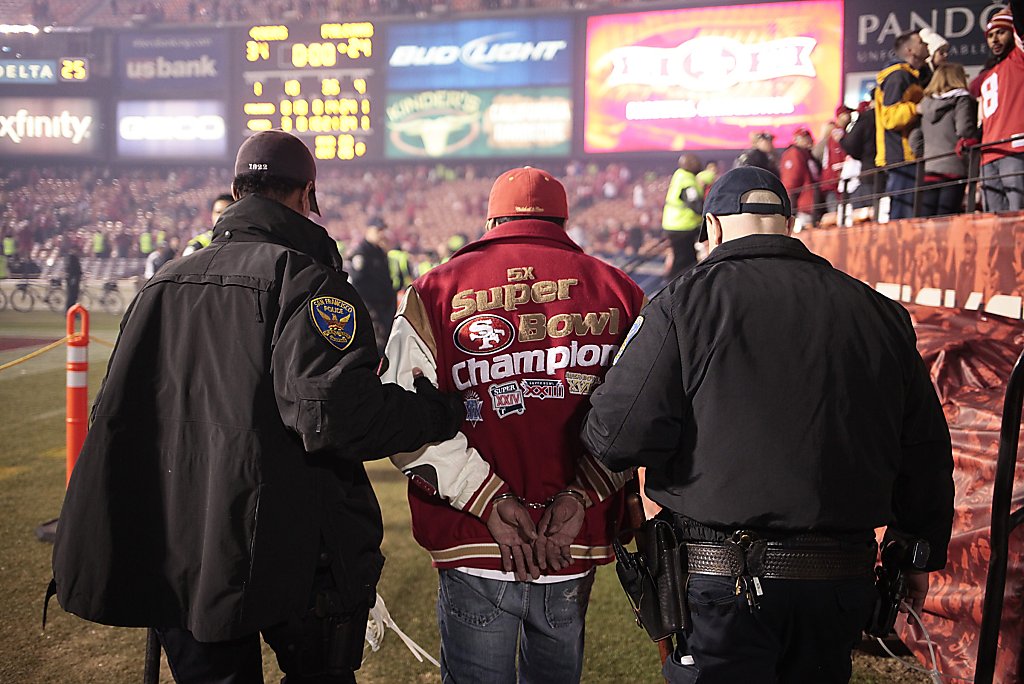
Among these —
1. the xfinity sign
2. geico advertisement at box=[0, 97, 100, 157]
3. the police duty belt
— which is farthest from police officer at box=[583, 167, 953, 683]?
the xfinity sign

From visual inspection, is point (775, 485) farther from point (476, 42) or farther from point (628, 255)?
point (476, 42)

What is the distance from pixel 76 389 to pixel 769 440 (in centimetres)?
403

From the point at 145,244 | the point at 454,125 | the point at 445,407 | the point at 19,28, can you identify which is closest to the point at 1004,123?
the point at 445,407

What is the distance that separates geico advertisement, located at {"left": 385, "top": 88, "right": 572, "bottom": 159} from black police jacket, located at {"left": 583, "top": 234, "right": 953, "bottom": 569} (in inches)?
997

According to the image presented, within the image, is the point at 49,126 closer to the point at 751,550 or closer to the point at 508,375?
the point at 508,375

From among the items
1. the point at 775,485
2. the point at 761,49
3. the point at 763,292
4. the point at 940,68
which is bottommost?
the point at 775,485

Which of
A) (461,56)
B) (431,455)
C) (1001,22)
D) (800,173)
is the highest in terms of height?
(461,56)

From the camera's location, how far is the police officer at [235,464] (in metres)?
1.85

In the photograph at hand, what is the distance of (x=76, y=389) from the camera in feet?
15.1

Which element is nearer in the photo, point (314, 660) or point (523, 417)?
point (314, 660)

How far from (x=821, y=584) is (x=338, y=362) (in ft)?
3.77

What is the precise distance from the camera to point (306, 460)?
6.35ft

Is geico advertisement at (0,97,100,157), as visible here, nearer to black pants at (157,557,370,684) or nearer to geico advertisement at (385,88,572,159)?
geico advertisement at (385,88,572,159)

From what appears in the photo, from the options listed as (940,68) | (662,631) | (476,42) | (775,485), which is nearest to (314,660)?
(662,631)
